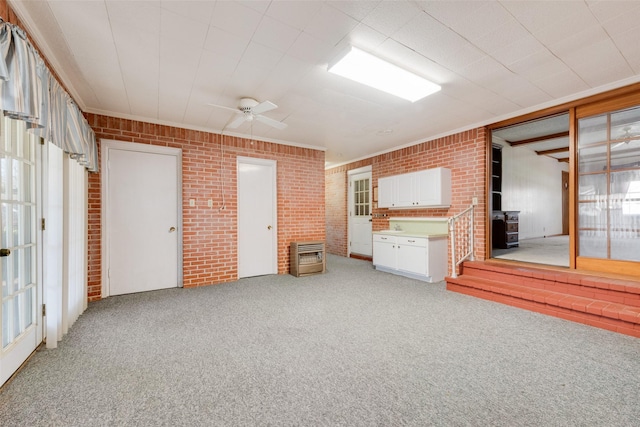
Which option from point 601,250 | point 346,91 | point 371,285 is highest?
point 346,91

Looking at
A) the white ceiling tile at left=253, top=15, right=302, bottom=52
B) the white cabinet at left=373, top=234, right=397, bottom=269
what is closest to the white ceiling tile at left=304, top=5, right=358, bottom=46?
the white ceiling tile at left=253, top=15, right=302, bottom=52

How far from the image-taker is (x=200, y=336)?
2.57 metres

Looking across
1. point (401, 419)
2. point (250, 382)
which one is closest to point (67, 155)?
point (250, 382)

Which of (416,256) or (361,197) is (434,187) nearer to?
(416,256)

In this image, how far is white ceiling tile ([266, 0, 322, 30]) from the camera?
1.89 m

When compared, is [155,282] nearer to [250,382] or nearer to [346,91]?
[250,382]

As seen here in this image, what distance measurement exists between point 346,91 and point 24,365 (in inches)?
151

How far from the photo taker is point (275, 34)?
7.28ft

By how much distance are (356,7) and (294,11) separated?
1.47 ft

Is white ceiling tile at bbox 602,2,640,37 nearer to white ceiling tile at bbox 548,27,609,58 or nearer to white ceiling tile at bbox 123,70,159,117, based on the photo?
white ceiling tile at bbox 548,27,609,58

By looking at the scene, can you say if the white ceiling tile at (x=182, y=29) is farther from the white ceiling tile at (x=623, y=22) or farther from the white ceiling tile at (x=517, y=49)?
the white ceiling tile at (x=623, y=22)

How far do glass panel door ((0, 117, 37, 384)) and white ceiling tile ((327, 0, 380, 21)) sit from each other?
2.41 m

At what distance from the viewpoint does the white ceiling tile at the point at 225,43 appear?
222 cm

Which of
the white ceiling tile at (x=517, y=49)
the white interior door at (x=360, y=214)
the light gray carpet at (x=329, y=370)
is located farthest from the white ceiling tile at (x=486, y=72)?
the white interior door at (x=360, y=214)
